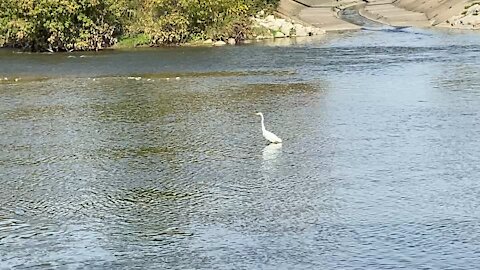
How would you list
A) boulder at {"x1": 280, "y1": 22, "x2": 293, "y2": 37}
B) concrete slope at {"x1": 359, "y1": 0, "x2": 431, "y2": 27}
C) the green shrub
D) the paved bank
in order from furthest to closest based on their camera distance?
1. concrete slope at {"x1": 359, "y1": 0, "x2": 431, "y2": 27}
2. the paved bank
3. boulder at {"x1": 280, "y1": 22, "x2": 293, "y2": 37}
4. the green shrub

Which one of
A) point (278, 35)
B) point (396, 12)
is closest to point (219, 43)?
point (278, 35)

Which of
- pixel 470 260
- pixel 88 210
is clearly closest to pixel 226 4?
pixel 88 210

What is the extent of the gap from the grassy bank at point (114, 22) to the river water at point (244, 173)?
21464mm

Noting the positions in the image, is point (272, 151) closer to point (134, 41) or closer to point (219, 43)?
point (219, 43)

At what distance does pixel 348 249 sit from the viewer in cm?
1638

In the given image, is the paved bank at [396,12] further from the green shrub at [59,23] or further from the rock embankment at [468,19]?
the green shrub at [59,23]

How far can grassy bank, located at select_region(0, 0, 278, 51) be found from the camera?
65431 millimetres

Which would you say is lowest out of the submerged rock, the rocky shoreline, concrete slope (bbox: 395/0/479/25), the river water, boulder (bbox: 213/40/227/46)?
the river water

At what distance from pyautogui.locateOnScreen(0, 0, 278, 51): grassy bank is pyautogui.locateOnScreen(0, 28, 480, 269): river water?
2146 cm

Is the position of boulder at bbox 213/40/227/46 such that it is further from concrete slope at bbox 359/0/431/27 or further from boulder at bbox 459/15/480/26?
concrete slope at bbox 359/0/431/27

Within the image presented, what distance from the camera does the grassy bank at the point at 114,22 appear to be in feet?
215

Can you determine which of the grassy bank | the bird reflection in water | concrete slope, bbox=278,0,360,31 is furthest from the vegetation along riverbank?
the bird reflection in water

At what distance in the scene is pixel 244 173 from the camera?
22.8m

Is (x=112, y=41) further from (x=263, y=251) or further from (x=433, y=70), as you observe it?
(x=263, y=251)
